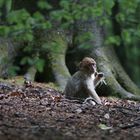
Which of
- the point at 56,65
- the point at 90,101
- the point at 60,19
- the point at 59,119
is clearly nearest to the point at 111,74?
the point at 56,65

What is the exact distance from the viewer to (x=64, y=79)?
1206 cm

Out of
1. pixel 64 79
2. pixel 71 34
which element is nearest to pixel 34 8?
pixel 71 34

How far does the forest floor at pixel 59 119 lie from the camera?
21.6ft

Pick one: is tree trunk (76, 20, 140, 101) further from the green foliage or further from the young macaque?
the green foliage

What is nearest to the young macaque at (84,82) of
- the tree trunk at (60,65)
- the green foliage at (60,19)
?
the green foliage at (60,19)

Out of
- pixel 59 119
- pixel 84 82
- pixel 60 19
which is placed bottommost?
pixel 59 119

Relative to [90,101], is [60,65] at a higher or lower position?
higher

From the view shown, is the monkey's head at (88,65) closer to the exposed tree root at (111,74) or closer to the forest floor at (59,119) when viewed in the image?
the forest floor at (59,119)

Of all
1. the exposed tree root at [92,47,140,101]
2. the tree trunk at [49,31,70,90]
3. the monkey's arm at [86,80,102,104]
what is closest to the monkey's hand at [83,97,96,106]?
the monkey's arm at [86,80,102,104]

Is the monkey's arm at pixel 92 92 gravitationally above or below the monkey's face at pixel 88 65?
below

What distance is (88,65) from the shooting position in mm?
9711

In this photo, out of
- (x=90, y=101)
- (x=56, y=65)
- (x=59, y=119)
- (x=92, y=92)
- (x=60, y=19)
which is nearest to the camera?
(x=60, y=19)

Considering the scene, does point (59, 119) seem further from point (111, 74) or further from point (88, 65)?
point (111, 74)

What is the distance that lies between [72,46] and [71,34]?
361mm
